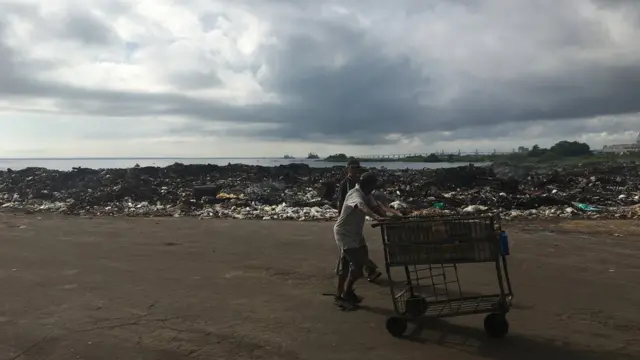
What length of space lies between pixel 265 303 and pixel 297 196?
1313 centimetres

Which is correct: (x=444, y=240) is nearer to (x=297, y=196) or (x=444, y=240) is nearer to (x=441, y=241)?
(x=441, y=241)

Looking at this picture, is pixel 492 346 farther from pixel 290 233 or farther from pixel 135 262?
pixel 290 233

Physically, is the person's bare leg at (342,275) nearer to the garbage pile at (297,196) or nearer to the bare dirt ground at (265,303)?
the bare dirt ground at (265,303)

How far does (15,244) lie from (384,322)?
28.4ft

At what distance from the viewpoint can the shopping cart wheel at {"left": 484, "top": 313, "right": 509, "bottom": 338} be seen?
189 inches

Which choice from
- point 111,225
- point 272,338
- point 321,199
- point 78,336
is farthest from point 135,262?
point 321,199

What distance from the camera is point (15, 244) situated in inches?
414

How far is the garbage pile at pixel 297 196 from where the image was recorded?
14.8 metres

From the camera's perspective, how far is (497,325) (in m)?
4.82

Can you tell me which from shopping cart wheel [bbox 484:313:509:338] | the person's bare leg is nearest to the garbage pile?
the person's bare leg

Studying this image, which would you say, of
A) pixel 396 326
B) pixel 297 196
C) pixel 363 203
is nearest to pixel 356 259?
pixel 363 203

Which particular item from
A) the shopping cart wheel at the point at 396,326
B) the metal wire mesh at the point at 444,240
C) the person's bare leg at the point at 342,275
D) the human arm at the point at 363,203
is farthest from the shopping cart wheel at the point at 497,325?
the person's bare leg at the point at 342,275

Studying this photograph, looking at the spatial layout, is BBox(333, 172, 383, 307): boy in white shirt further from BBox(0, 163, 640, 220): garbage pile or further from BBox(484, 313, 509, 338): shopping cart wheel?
BBox(0, 163, 640, 220): garbage pile

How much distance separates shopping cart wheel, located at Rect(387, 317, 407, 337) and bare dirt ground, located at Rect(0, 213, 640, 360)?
0.25 ft
